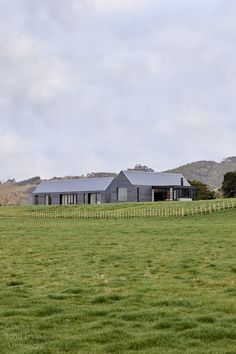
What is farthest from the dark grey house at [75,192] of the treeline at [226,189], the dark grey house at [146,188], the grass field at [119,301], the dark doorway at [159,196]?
the grass field at [119,301]

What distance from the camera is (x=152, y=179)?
89812mm

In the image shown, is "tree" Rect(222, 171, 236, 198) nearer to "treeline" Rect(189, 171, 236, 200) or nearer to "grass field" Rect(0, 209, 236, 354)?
"treeline" Rect(189, 171, 236, 200)

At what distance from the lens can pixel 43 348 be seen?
300 inches

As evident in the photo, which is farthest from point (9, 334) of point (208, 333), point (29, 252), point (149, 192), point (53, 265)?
point (149, 192)

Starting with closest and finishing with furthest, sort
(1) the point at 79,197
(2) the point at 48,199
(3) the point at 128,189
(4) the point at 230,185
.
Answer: (3) the point at 128,189, (4) the point at 230,185, (1) the point at 79,197, (2) the point at 48,199

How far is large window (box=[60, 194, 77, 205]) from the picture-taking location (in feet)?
312

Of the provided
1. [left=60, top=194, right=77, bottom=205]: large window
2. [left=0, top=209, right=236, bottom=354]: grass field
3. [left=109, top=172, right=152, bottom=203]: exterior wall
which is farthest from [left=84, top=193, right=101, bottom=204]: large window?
[left=0, top=209, right=236, bottom=354]: grass field

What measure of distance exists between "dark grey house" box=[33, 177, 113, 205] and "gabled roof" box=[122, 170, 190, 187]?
15.4 feet

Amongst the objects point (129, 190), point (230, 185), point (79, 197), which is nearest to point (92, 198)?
point (79, 197)

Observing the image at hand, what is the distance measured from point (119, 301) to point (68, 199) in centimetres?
8581

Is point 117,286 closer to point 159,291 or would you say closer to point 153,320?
point 159,291

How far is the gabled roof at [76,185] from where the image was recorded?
300 feet

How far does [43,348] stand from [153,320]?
231cm

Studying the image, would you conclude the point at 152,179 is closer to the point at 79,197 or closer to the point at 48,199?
the point at 79,197
